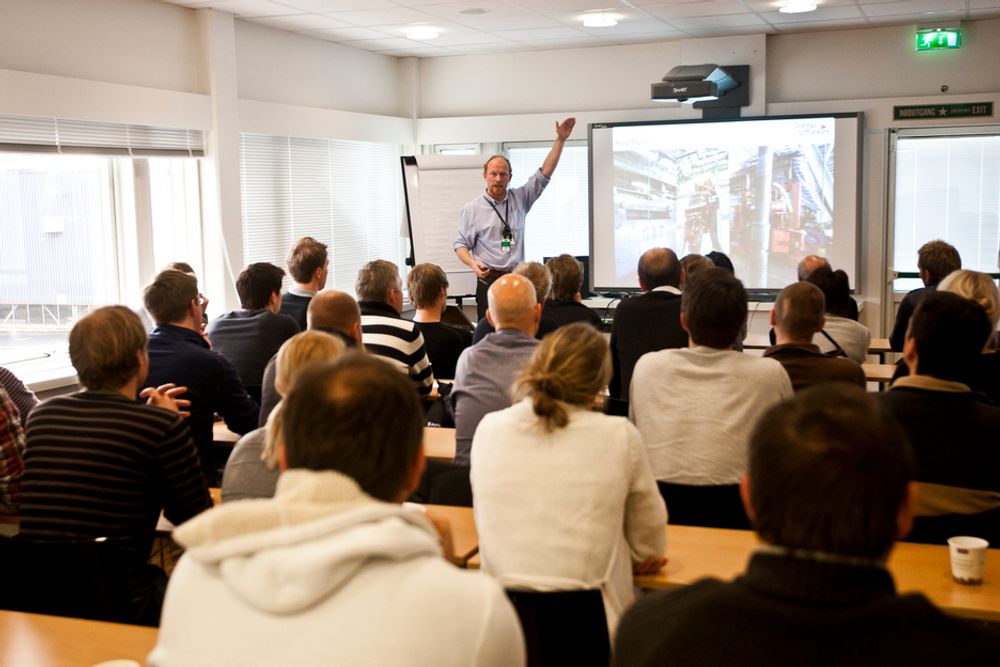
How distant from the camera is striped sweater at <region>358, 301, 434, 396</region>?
4.51 metres

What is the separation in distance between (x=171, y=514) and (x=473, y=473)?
2.90ft

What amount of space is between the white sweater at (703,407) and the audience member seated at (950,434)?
41cm

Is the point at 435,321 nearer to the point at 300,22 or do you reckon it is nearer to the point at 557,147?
the point at 557,147

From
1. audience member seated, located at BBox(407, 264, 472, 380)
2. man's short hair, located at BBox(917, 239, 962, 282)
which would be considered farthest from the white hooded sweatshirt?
man's short hair, located at BBox(917, 239, 962, 282)

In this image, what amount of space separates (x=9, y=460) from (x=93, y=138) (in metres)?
3.33

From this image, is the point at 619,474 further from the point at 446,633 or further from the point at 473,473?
the point at 446,633

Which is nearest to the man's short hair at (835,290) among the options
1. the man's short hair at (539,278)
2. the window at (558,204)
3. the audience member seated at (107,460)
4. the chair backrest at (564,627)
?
the man's short hair at (539,278)

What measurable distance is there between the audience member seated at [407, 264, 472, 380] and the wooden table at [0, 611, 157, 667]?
2955 millimetres

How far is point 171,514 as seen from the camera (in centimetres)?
271

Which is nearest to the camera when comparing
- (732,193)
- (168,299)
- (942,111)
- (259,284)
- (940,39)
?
(168,299)

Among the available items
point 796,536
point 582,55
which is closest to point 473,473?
point 796,536

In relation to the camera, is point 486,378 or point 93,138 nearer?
point 486,378

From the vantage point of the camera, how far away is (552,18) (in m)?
7.72

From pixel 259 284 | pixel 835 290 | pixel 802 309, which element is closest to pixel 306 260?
pixel 259 284
